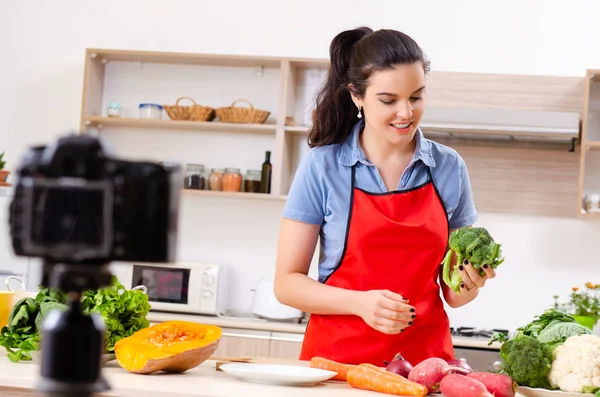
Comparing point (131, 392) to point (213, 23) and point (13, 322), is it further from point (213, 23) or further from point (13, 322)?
point (213, 23)

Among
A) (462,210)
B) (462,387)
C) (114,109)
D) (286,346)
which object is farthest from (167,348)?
(114,109)

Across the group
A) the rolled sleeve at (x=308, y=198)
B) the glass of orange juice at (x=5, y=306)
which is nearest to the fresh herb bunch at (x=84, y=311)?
the glass of orange juice at (x=5, y=306)

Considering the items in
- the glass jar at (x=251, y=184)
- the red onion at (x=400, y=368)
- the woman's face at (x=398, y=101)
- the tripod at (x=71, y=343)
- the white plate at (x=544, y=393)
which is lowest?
the white plate at (x=544, y=393)

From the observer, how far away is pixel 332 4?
15.9 ft

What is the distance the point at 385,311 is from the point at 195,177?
2.93 m

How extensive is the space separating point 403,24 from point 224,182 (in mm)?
1430

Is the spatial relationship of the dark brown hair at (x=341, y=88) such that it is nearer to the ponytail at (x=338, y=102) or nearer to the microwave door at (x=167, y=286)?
the ponytail at (x=338, y=102)

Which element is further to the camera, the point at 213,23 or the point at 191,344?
the point at 213,23

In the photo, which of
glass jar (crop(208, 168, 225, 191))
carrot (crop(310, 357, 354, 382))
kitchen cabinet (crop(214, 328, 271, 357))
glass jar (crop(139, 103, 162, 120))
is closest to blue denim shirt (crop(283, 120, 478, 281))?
carrot (crop(310, 357, 354, 382))

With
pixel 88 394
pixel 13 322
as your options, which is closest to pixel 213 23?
pixel 13 322

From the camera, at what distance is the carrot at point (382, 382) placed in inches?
61.6

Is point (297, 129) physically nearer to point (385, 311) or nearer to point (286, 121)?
point (286, 121)

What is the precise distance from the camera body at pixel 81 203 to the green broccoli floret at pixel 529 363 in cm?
124

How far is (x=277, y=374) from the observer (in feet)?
5.16
